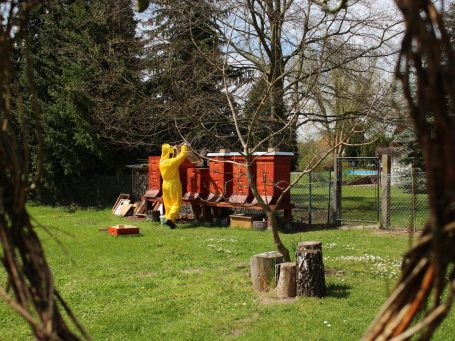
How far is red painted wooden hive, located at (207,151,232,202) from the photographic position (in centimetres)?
1495

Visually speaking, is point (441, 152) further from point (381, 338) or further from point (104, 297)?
point (104, 297)

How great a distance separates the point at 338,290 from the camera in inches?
275

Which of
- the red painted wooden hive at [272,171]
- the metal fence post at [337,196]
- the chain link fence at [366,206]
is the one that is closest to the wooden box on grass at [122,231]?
the red painted wooden hive at [272,171]

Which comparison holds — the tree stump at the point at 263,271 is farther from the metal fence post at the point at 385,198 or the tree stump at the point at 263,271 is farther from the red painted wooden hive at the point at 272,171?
the metal fence post at the point at 385,198

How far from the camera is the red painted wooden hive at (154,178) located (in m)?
17.0

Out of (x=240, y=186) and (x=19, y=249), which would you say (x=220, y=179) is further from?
(x=19, y=249)

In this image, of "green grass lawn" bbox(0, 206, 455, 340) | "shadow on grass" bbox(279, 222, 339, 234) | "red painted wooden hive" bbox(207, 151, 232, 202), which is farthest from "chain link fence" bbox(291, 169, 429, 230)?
"red painted wooden hive" bbox(207, 151, 232, 202)

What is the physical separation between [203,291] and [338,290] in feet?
6.05

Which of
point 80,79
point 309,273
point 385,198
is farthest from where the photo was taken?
point 80,79

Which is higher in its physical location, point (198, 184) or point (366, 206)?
point (198, 184)

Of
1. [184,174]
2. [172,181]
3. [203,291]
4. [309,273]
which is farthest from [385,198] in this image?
[203,291]

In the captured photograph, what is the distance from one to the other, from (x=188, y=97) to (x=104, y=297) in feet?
31.1

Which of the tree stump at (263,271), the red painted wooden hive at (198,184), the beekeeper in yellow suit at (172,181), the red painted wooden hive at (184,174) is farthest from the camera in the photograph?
the red painted wooden hive at (184,174)

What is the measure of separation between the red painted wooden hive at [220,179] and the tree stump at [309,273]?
8273 mm
